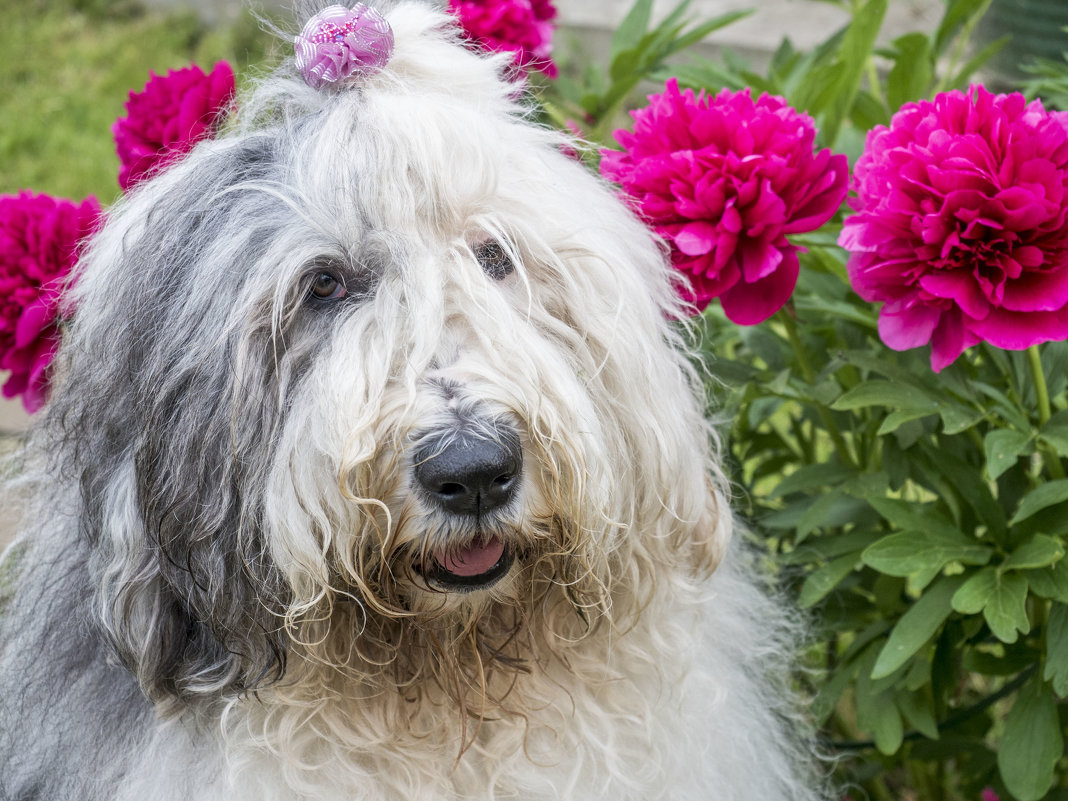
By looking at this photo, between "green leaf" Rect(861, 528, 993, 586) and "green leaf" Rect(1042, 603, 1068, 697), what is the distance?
4.7 inches

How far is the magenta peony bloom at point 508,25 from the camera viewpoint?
2.06 meters

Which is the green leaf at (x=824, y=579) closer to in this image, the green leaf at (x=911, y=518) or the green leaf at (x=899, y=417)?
the green leaf at (x=911, y=518)

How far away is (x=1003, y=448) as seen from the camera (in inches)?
66.0

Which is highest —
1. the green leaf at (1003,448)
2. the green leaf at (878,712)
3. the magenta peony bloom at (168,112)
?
the magenta peony bloom at (168,112)

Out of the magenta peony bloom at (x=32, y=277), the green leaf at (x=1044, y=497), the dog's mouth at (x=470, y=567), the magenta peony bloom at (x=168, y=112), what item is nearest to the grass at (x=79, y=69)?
the magenta peony bloom at (x=32, y=277)

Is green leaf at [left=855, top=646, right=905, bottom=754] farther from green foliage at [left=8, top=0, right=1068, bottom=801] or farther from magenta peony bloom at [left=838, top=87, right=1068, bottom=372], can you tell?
magenta peony bloom at [left=838, top=87, right=1068, bottom=372]

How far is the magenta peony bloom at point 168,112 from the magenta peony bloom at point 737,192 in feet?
2.20

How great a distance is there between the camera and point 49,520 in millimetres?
1701

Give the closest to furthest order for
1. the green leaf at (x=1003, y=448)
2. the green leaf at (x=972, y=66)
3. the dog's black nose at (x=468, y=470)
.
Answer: the dog's black nose at (x=468, y=470) → the green leaf at (x=1003, y=448) → the green leaf at (x=972, y=66)

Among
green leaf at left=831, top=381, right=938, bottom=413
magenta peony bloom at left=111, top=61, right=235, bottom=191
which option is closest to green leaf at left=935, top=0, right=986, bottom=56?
green leaf at left=831, top=381, right=938, bottom=413

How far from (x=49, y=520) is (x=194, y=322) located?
0.48 meters

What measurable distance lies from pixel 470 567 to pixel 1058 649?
→ 2.87ft

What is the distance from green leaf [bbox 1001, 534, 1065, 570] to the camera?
168 centimetres

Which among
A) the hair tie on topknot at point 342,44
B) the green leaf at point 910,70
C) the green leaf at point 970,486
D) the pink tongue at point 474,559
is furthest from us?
the green leaf at point 910,70
